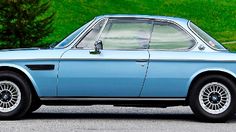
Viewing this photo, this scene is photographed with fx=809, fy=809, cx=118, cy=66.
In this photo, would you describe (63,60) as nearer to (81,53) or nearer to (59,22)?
(81,53)

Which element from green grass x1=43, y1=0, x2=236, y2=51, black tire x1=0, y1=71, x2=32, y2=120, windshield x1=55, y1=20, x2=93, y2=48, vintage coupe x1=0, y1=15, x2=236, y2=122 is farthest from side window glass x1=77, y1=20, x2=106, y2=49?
green grass x1=43, y1=0, x2=236, y2=51

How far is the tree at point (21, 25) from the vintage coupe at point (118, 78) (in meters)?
18.0

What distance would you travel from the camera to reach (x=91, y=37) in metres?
10.9

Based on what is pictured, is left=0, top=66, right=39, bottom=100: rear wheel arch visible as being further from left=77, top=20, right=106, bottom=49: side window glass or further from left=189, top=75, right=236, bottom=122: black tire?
left=189, top=75, right=236, bottom=122: black tire

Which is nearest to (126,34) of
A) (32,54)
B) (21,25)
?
(32,54)

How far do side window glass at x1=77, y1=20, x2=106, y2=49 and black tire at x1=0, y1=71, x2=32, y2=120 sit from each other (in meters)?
0.89

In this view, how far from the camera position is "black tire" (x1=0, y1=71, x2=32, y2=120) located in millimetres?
10688

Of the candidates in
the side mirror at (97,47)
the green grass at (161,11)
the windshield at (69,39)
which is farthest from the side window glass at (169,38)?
the green grass at (161,11)

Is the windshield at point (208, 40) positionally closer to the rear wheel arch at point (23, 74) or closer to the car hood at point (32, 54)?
the car hood at point (32, 54)

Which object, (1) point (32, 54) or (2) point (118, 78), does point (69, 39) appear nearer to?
(1) point (32, 54)

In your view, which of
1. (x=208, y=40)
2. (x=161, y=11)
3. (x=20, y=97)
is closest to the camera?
(x=20, y=97)

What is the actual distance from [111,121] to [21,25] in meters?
18.7

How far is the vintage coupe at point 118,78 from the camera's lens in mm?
10633

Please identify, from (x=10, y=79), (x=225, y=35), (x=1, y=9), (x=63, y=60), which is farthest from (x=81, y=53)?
(x=225, y=35)
